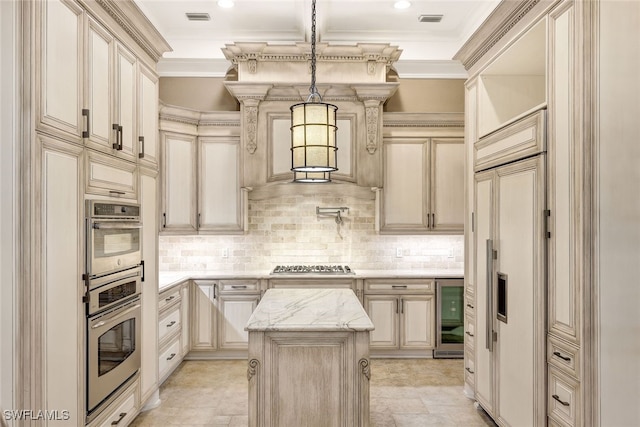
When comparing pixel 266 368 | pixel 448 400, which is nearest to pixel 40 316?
pixel 266 368

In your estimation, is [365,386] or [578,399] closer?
[578,399]

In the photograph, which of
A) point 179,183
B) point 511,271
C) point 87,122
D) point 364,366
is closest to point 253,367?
point 364,366

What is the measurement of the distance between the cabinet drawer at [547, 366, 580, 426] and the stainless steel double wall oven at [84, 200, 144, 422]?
249 centimetres

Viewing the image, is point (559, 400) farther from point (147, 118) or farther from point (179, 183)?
point (179, 183)

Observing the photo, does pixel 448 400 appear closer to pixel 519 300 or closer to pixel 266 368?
pixel 519 300

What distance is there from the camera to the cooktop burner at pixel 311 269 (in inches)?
177

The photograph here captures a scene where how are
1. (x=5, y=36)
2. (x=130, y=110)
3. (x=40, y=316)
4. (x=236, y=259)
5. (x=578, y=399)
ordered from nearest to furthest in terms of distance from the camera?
(x=5, y=36) → (x=40, y=316) → (x=578, y=399) → (x=130, y=110) → (x=236, y=259)

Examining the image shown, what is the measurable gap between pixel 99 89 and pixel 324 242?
9.95 ft

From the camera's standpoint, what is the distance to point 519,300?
8.50 ft

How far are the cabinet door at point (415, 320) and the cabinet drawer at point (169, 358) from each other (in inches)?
88.7

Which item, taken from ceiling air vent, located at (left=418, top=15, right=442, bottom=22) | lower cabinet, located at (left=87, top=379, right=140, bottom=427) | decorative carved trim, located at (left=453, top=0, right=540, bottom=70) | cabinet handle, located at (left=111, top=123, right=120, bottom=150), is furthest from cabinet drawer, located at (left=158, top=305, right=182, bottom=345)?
ceiling air vent, located at (left=418, top=15, right=442, bottom=22)

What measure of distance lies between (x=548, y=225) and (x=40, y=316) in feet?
8.34

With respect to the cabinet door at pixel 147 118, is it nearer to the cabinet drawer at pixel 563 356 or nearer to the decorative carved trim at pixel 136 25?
the decorative carved trim at pixel 136 25

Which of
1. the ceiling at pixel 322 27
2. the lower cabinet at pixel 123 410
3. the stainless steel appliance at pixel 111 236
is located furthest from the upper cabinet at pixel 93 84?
the lower cabinet at pixel 123 410
